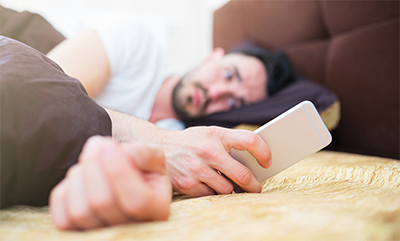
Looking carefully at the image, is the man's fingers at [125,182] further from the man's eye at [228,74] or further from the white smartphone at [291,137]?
the man's eye at [228,74]

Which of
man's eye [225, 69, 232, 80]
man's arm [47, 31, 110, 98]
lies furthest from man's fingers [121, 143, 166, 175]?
man's eye [225, 69, 232, 80]

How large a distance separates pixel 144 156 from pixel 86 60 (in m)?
0.86

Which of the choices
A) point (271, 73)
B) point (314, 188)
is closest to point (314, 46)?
point (271, 73)

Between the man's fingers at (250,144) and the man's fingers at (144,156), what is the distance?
0.22m

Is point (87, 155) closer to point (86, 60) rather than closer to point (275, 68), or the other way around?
point (86, 60)

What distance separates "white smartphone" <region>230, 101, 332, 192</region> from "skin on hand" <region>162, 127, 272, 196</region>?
0.02 meters

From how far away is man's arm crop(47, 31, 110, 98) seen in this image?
0.88 meters

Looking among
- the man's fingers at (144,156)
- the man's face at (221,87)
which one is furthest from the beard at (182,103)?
the man's fingers at (144,156)

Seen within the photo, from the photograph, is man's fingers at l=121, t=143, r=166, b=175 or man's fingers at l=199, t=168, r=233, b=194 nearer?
man's fingers at l=121, t=143, r=166, b=175

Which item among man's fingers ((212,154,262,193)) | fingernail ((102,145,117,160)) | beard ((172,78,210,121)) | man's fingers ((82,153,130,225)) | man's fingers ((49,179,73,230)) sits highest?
fingernail ((102,145,117,160))

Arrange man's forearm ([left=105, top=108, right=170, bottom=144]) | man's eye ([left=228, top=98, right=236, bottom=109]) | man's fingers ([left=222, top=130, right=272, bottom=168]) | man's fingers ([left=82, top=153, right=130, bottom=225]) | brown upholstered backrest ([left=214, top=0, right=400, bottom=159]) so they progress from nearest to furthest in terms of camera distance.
→ man's fingers ([left=82, top=153, right=130, bottom=225]) < man's fingers ([left=222, top=130, right=272, bottom=168]) < man's forearm ([left=105, top=108, right=170, bottom=144]) < brown upholstered backrest ([left=214, top=0, right=400, bottom=159]) < man's eye ([left=228, top=98, right=236, bottom=109])

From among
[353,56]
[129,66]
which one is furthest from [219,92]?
[353,56]

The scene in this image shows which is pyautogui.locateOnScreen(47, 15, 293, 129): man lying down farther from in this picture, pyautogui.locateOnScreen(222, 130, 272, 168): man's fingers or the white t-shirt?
pyautogui.locateOnScreen(222, 130, 272, 168): man's fingers

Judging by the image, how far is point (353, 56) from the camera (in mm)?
933
